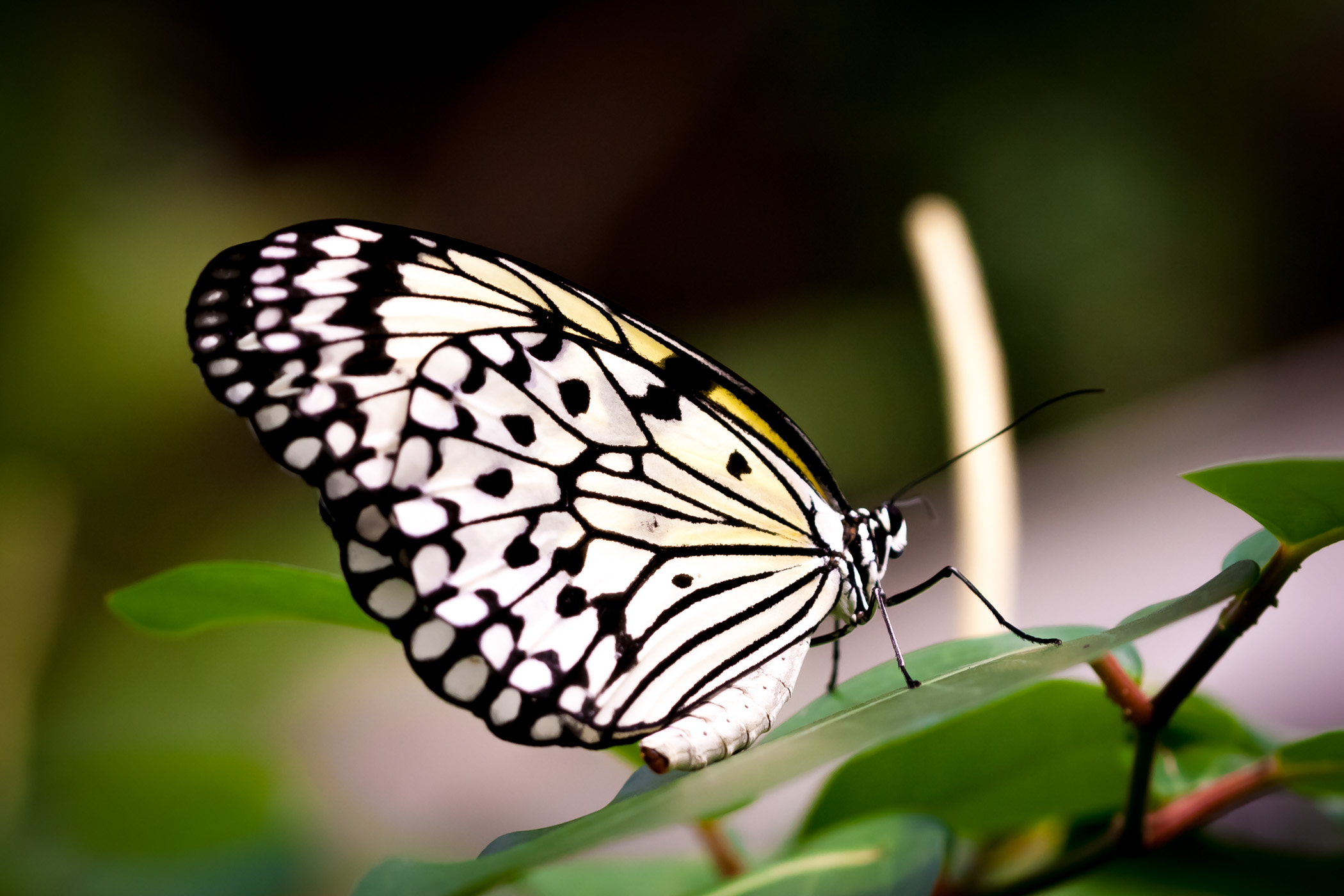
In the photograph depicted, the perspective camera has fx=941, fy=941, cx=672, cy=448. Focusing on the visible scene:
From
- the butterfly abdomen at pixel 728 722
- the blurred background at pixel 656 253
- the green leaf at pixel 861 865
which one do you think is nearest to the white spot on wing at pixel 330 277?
the butterfly abdomen at pixel 728 722

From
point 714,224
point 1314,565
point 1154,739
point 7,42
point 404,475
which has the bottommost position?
point 1314,565

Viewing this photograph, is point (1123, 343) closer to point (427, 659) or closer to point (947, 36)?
point (947, 36)

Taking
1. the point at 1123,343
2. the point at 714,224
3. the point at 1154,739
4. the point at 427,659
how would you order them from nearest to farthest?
the point at 1154,739
the point at 427,659
the point at 1123,343
the point at 714,224

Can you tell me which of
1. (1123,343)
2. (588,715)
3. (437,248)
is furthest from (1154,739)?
(1123,343)

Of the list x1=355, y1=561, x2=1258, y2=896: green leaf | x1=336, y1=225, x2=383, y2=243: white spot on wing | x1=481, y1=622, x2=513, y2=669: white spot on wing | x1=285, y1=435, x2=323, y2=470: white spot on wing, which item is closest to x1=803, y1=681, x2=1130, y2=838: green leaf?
x1=355, y1=561, x2=1258, y2=896: green leaf

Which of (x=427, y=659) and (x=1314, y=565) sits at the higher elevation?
(x=427, y=659)

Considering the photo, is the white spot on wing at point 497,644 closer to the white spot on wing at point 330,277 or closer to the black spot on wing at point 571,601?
the black spot on wing at point 571,601
